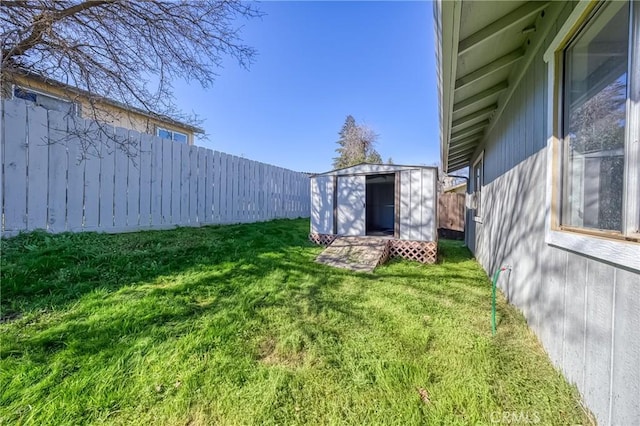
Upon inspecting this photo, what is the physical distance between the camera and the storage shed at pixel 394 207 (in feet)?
19.2

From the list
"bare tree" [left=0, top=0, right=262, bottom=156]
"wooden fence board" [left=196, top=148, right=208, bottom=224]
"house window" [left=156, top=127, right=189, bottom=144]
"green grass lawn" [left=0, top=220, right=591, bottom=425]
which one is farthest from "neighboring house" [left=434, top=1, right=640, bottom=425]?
"house window" [left=156, top=127, right=189, bottom=144]

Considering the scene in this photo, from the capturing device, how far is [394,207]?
23.4 ft

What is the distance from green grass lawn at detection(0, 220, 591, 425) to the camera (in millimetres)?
1609

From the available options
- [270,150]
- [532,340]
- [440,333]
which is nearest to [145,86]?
[440,333]

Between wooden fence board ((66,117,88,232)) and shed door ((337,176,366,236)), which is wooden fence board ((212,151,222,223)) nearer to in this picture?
wooden fence board ((66,117,88,232))

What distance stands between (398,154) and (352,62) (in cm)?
2079

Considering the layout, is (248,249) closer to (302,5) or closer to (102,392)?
(102,392)

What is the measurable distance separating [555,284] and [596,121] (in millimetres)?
1213

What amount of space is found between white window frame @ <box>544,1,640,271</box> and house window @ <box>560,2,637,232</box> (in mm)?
42

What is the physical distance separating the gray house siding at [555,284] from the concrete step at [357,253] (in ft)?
6.64

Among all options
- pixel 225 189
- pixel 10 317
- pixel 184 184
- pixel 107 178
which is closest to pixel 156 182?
pixel 184 184

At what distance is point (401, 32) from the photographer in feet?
20.9

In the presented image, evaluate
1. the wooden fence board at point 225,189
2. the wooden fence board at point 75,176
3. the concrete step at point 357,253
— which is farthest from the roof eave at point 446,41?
the wooden fence board at point 225,189

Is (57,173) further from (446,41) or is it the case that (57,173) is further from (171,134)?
(171,134)
